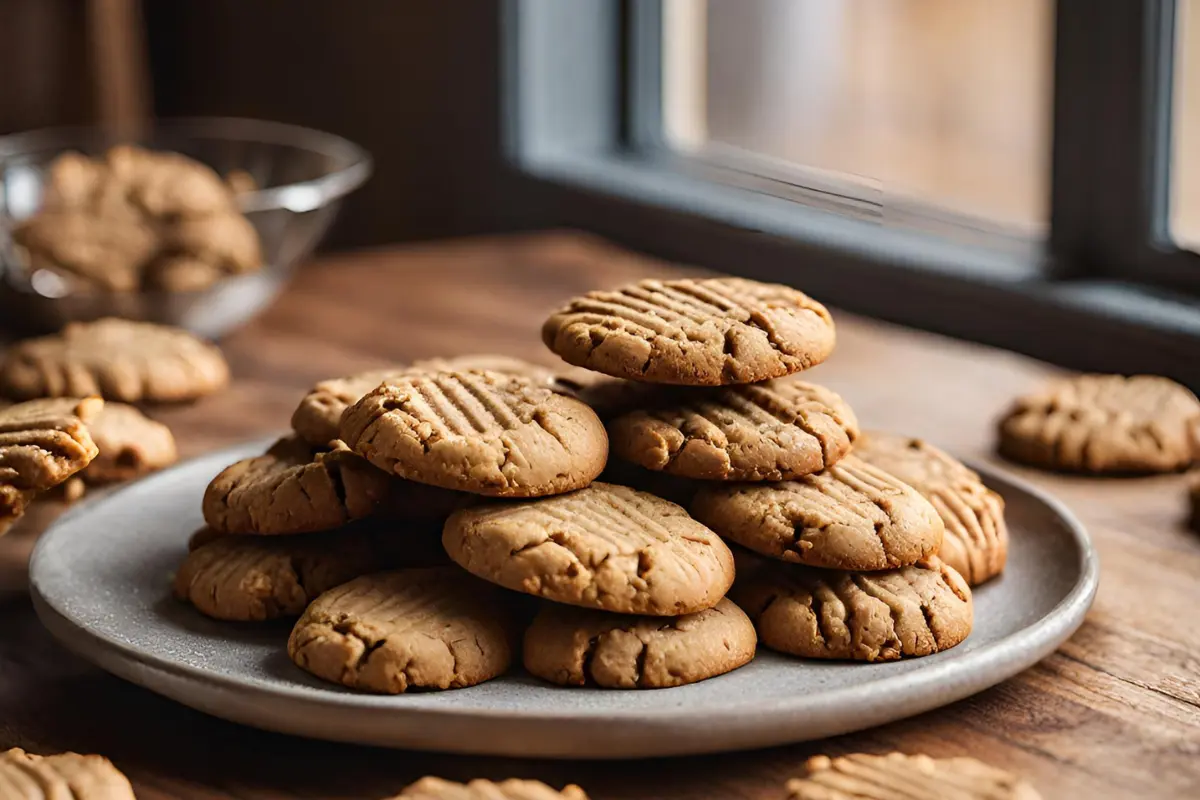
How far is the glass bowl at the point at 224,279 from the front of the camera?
1.91m

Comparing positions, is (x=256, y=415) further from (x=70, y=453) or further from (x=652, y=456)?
(x=652, y=456)

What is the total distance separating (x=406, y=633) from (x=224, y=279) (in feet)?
3.67

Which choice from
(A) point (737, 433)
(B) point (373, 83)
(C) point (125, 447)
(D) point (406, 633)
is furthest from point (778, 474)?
(B) point (373, 83)

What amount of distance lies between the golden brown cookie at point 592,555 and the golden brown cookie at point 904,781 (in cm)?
13

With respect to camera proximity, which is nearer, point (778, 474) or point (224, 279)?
point (778, 474)

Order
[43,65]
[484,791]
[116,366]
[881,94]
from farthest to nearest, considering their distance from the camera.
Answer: [43,65] < [881,94] < [116,366] < [484,791]

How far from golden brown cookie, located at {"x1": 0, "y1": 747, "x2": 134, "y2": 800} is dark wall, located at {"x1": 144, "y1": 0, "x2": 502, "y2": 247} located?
6.75 ft

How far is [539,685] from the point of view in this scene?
2.99 ft

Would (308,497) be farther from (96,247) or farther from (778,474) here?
(96,247)

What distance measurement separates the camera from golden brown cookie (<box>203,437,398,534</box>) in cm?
98

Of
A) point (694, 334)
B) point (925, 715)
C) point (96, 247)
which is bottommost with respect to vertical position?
point (925, 715)

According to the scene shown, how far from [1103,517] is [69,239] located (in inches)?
49.9

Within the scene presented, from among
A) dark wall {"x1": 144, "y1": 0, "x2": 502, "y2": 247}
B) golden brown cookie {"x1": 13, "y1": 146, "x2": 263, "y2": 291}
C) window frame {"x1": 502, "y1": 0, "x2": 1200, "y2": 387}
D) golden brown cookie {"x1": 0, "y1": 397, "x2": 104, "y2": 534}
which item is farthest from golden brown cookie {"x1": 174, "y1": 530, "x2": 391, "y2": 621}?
dark wall {"x1": 144, "y1": 0, "x2": 502, "y2": 247}

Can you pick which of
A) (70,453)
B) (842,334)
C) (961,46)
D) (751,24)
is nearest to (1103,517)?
(842,334)
